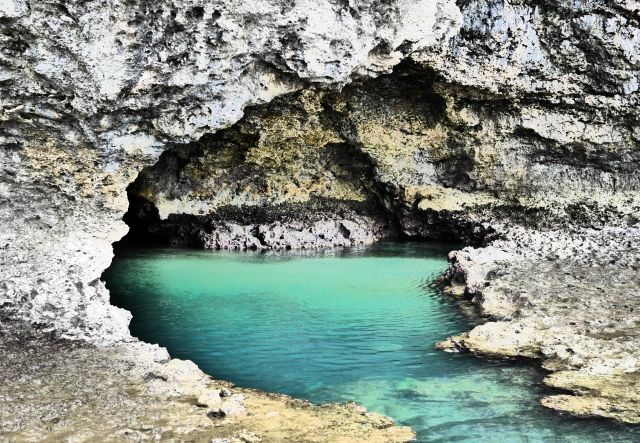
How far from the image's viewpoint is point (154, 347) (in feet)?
30.0

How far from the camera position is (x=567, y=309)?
10.9 metres

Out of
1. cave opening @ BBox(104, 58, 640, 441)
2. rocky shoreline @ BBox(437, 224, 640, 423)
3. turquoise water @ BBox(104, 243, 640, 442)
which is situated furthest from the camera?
cave opening @ BBox(104, 58, 640, 441)

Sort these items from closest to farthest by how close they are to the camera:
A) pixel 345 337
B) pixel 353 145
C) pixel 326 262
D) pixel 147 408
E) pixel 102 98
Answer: pixel 147 408 < pixel 345 337 < pixel 102 98 < pixel 326 262 < pixel 353 145

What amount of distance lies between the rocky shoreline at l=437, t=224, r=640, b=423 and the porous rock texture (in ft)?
0.15

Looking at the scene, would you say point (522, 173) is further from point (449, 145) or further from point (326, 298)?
point (326, 298)

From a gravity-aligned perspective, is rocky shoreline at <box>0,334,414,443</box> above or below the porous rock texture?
below

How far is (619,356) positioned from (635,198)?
39.9ft


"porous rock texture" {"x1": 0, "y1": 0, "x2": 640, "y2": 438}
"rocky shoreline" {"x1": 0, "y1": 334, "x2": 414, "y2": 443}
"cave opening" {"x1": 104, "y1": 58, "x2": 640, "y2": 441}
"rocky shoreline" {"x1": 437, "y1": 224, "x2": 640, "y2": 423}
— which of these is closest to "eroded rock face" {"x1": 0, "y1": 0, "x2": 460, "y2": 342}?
"porous rock texture" {"x1": 0, "y1": 0, "x2": 640, "y2": 438}

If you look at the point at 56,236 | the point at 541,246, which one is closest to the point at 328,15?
the point at 56,236

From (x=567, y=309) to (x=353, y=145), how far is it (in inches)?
434

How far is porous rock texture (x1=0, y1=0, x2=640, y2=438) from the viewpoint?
10227 mm

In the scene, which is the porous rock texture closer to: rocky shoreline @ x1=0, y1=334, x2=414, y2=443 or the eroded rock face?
the eroded rock face

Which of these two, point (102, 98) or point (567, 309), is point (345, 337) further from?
point (102, 98)

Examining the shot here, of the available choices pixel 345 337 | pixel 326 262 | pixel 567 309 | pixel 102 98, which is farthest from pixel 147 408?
pixel 326 262
